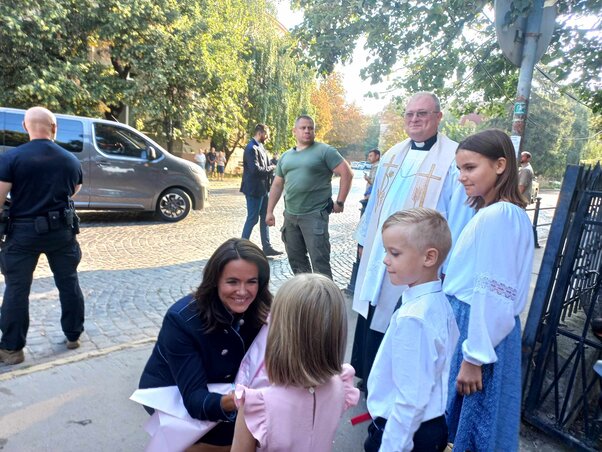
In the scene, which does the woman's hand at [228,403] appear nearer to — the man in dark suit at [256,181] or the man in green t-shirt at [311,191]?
the man in green t-shirt at [311,191]

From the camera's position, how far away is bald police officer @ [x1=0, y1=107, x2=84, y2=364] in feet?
10.4

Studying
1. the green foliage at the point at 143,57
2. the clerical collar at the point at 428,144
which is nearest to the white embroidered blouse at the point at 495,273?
the clerical collar at the point at 428,144

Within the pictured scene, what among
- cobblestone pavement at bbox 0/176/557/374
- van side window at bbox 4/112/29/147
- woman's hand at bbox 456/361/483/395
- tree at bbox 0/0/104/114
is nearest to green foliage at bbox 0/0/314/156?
tree at bbox 0/0/104/114

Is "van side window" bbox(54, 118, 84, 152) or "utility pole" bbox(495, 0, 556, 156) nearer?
"utility pole" bbox(495, 0, 556, 156)

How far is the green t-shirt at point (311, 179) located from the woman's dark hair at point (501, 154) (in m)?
2.66

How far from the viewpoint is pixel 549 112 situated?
126ft

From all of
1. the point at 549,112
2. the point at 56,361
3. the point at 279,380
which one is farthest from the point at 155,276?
the point at 549,112

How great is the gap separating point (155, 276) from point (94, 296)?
962 mm

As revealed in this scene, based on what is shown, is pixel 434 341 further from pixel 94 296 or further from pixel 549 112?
pixel 549 112

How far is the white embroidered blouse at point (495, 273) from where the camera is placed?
176cm

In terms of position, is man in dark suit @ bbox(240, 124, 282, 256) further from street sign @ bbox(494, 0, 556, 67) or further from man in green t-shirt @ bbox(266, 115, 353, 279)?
street sign @ bbox(494, 0, 556, 67)

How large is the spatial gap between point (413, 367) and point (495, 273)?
0.54 m

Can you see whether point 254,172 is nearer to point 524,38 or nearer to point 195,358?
point 524,38

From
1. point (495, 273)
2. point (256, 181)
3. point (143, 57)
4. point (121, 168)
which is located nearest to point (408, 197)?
point (495, 273)
